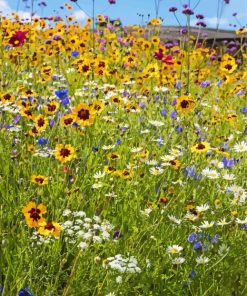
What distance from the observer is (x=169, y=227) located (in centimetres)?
240

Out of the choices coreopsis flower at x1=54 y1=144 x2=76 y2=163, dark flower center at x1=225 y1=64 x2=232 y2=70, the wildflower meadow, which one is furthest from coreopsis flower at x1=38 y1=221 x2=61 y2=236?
dark flower center at x1=225 y1=64 x2=232 y2=70

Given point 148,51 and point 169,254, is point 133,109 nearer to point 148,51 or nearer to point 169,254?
point 169,254

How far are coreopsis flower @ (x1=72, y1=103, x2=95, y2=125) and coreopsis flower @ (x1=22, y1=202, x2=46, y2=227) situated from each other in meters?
0.63

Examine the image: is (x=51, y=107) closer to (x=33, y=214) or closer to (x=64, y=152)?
(x=64, y=152)

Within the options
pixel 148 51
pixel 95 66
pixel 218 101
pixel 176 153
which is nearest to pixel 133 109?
pixel 95 66

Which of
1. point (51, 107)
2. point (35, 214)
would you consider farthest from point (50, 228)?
point (51, 107)

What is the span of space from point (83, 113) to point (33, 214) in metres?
0.70

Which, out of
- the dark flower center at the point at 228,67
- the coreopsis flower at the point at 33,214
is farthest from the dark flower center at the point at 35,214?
the dark flower center at the point at 228,67

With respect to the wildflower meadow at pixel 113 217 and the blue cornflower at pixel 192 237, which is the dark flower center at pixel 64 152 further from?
the blue cornflower at pixel 192 237

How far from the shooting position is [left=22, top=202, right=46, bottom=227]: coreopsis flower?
163cm

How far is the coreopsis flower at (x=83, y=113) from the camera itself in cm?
225

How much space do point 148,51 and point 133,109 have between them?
200cm

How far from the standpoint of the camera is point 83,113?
2.28 meters

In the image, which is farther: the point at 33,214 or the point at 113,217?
the point at 113,217
